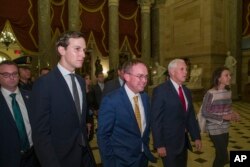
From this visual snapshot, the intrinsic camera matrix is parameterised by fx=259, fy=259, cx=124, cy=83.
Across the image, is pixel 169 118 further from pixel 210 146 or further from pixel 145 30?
pixel 145 30

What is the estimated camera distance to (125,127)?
94.1 inches

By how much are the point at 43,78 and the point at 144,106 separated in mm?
1003

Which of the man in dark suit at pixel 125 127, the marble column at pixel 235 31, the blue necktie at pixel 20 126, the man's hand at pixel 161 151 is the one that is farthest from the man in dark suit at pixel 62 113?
the marble column at pixel 235 31

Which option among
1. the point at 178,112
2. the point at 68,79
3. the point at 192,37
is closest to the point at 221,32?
the point at 192,37

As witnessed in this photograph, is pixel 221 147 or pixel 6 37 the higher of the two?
pixel 6 37

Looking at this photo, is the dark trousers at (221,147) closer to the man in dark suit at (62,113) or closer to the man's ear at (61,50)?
the man in dark suit at (62,113)

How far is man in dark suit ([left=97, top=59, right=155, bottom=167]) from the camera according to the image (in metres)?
2.35

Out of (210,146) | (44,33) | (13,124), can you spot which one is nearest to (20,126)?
(13,124)

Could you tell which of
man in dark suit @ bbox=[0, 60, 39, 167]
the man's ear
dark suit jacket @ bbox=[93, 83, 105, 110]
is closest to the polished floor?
dark suit jacket @ bbox=[93, 83, 105, 110]

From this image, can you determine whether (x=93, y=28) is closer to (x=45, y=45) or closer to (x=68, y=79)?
(x=45, y=45)

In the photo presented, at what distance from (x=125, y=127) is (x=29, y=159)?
46.0 inches

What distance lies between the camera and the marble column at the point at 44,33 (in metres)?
14.1

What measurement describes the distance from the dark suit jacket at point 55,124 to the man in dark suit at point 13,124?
2.21ft

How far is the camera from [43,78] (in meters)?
2.06
